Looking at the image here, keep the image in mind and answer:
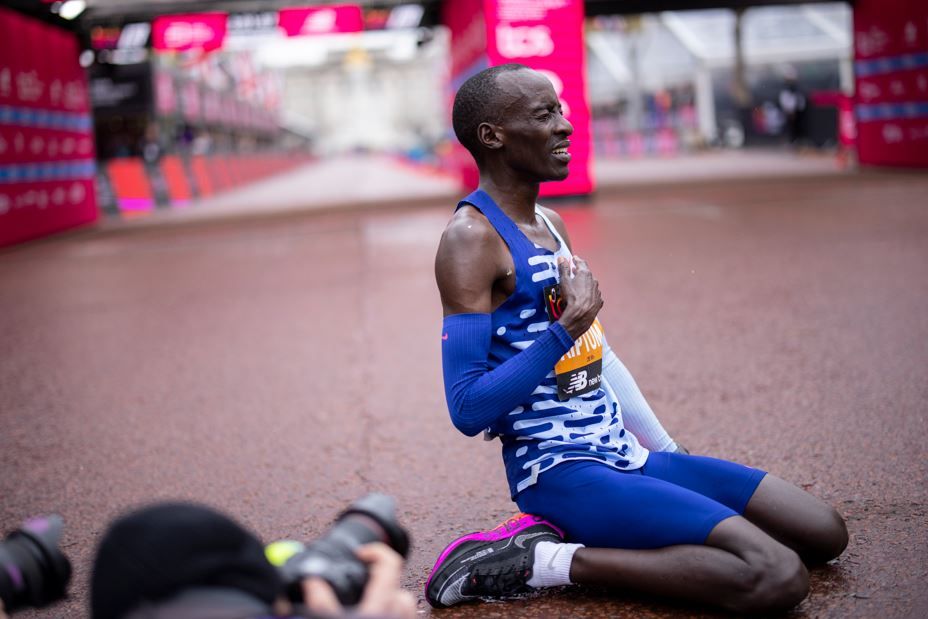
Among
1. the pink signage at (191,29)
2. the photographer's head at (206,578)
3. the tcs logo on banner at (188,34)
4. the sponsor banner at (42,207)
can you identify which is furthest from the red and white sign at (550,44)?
the photographer's head at (206,578)

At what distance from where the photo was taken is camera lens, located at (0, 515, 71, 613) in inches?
64.3

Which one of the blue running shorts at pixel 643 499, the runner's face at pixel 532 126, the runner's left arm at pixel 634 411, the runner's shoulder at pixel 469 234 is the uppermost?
the runner's face at pixel 532 126

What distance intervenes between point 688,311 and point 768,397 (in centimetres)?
213

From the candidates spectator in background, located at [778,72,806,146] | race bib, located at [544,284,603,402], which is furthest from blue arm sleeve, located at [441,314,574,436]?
spectator in background, located at [778,72,806,146]

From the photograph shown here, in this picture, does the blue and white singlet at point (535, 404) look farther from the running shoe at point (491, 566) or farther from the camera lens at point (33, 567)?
the camera lens at point (33, 567)

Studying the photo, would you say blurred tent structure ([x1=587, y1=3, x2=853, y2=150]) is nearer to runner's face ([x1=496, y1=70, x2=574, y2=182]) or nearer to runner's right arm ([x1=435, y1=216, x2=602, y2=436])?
runner's face ([x1=496, y1=70, x2=574, y2=182])

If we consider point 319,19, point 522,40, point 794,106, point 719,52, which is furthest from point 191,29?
point 719,52

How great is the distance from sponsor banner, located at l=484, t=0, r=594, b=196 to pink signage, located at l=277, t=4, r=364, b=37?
4.31 m

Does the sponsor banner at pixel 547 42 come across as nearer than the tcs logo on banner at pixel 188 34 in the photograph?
Yes

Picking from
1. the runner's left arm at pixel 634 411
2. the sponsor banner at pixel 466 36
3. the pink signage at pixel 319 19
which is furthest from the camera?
the pink signage at pixel 319 19

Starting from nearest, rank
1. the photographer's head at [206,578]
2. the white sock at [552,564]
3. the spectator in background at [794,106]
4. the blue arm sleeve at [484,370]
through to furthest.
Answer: the photographer's head at [206,578]
the blue arm sleeve at [484,370]
the white sock at [552,564]
the spectator in background at [794,106]

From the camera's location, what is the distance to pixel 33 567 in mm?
1642

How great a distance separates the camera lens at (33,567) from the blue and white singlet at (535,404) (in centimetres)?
106

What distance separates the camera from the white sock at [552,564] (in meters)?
2.36
